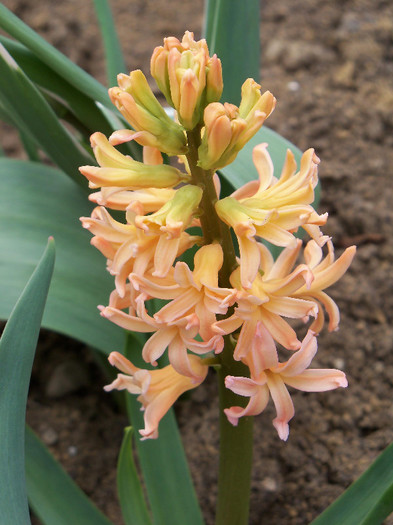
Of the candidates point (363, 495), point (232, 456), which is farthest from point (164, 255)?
point (363, 495)

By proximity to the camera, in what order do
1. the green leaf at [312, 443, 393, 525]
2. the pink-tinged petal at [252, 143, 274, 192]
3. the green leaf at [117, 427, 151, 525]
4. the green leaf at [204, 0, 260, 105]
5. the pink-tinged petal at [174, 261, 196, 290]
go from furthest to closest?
the green leaf at [204, 0, 260, 105], the green leaf at [117, 427, 151, 525], the green leaf at [312, 443, 393, 525], the pink-tinged petal at [252, 143, 274, 192], the pink-tinged petal at [174, 261, 196, 290]

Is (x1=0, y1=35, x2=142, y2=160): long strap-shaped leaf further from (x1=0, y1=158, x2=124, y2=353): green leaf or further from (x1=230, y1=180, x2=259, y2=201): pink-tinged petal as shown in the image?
(x1=230, y1=180, x2=259, y2=201): pink-tinged petal

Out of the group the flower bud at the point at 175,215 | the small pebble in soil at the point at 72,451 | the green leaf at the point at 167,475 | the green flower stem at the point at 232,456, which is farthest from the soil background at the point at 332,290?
the flower bud at the point at 175,215

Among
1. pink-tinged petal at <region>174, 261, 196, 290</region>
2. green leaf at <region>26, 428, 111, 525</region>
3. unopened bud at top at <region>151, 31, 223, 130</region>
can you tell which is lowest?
green leaf at <region>26, 428, 111, 525</region>

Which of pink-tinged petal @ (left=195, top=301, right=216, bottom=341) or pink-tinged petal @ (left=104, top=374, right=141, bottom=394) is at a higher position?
pink-tinged petal @ (left=195, top=301, right=216, bottom=341)

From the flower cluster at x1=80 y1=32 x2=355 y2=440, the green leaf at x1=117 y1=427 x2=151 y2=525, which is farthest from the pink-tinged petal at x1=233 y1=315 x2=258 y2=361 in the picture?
the green leaf at x1=117 y1=427 x2=151 y2=525

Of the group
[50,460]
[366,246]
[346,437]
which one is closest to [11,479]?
[50,460]

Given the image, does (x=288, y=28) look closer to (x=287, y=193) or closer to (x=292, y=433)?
(x=292, y=433)

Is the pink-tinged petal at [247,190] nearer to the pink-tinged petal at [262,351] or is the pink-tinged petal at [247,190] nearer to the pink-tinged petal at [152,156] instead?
the pink-tinged petal at [152,156]
